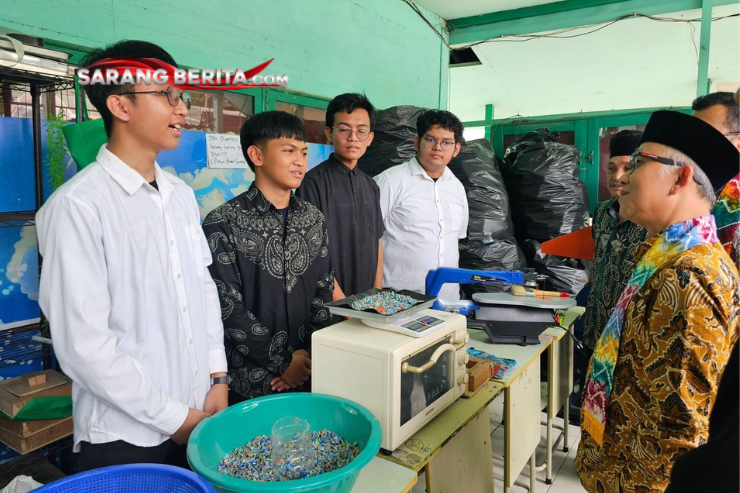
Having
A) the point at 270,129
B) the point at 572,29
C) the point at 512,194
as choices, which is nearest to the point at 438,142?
the point at 270,129

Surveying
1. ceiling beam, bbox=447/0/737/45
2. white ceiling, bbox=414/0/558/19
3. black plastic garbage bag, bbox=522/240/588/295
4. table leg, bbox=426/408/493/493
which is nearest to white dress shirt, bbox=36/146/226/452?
table leg, bbox=426/408/493/493

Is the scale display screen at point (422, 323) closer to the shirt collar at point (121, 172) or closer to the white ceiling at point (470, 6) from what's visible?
the shirt collar at point (121, 172)

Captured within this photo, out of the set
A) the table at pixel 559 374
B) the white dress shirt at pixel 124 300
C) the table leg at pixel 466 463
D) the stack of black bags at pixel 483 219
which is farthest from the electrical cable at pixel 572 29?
the white dress shirt at pixel 124 300

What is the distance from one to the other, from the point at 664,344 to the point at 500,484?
176 cm

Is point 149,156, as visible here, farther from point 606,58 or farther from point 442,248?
point 606,58

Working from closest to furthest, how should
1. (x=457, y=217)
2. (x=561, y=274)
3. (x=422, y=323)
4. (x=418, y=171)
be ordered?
(x=422, y=323) → (x=418, y=171) → (x=457, y=217) → (x=561, y=274)

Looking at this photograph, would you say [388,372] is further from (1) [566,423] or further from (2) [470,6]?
(2) [470,6]

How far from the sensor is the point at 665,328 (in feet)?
3.32

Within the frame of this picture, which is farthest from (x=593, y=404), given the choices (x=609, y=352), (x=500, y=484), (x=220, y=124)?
(x=220, y=124)

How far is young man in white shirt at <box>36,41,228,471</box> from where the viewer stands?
1.01 metres

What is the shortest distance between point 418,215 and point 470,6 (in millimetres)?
2813

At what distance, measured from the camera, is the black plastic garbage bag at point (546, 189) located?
146 inches

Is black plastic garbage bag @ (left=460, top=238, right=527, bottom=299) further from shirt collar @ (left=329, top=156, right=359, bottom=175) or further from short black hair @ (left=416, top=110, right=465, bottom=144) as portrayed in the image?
shirt collar @ (left=329, top=156, right=359, bottom=175)

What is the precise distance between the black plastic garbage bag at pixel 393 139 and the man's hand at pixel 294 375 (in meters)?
2.04
